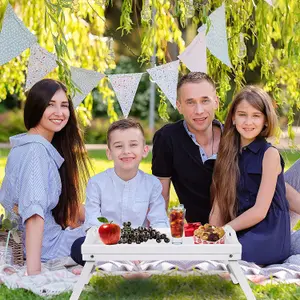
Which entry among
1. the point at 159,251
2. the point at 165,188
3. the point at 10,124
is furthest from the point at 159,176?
the point at 10,124

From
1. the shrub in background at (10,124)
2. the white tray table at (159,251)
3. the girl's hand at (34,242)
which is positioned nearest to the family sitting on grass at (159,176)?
the girl's hand at (34,242)

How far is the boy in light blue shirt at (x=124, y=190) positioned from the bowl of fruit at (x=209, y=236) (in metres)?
0.57

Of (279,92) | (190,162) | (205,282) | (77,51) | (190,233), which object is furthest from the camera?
(77,51)

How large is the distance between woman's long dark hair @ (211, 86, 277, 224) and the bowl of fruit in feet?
2.39

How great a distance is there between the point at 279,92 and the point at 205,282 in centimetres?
189

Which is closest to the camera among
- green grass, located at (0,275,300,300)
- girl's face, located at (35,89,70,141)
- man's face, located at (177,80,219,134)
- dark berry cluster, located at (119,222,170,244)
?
dark berry cluster, located at (119,222,170,244)

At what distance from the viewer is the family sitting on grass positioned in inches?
148

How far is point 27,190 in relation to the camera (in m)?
3.76

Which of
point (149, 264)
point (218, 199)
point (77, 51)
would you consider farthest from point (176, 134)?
point (77, 51)

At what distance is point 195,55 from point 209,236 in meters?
1.51

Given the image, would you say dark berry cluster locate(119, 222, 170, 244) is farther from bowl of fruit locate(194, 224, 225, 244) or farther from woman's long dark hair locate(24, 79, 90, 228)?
woman's long dark hair locate(24, 79, 90, 228)

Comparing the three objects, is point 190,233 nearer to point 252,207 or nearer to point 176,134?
point 252,207

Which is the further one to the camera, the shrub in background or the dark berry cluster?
A: the shrub in background

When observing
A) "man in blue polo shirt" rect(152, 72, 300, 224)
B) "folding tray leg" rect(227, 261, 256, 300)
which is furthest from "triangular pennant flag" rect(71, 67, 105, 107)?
"folding tray leg" rect(227, 261, 256, 300)
